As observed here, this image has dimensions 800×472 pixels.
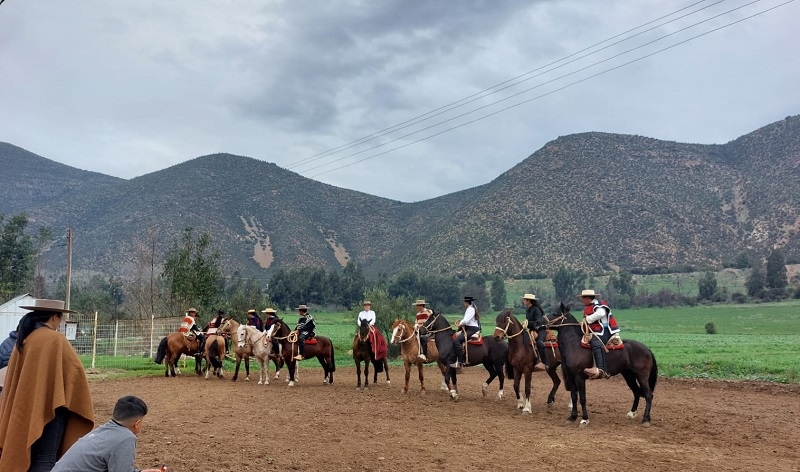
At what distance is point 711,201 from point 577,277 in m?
27.9

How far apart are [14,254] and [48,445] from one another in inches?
1882

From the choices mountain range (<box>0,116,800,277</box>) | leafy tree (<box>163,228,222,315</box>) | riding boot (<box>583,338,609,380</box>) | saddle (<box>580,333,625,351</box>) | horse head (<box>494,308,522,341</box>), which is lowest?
riding boot (<box>583,338,609,380</box>)

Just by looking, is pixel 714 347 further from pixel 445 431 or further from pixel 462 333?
pixel 445 431

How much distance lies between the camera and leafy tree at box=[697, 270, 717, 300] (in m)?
73.9

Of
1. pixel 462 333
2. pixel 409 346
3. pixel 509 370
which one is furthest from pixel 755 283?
pixel 462 333

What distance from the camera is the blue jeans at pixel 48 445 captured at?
5254 millimetres

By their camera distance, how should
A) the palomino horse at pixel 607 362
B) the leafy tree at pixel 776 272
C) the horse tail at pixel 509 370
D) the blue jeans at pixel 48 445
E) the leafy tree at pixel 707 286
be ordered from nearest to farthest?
1. the blue jeans at pixel 48 445
2. the palomino horse at pixel 607 362
3. the horse tail at pixel 509 370
4. the leafy tree at pixel 776 272
5. the leafy tree at pixel 707 286

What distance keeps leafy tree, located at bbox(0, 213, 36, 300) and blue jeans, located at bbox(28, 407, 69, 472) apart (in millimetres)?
46033

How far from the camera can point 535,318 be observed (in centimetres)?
1429

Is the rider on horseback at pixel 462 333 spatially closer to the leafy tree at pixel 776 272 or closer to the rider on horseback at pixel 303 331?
the rider on horseback at pixel 303 331

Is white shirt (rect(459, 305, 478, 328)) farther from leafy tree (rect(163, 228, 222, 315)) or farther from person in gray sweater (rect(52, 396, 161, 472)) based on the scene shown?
leafy tree (rect(163, 228, 222, 315))

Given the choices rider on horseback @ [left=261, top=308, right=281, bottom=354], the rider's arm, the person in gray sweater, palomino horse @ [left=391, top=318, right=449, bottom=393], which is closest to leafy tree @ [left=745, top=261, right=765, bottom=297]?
palomino horse @ [left=391, top=318, right=449, bottom=393]

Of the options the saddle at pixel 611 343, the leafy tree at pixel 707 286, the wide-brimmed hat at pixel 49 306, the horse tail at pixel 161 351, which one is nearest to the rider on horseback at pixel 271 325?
the horse tail at pixel 161 351

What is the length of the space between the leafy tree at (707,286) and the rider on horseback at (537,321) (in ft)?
221
